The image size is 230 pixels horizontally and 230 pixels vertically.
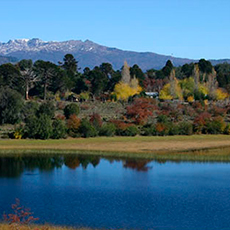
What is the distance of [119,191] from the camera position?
3844 cm

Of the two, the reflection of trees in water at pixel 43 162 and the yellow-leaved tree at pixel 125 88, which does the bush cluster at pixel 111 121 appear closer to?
the yellow-leaved tree at pixel 125 88

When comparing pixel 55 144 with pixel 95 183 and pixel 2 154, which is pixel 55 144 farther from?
pixel 95 183

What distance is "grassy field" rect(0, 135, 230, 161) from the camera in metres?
55.9

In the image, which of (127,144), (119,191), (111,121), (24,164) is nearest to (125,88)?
(111,121)

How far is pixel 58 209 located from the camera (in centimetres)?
3312

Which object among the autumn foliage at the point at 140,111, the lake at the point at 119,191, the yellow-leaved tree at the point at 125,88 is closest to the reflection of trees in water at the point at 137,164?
the lake at the point at 119,191

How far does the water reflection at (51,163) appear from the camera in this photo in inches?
1934

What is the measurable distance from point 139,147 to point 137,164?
10.5 metres

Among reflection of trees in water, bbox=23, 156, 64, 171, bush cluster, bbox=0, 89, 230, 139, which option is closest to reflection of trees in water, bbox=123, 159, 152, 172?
reflection of trees in water, bbox=23, 156, 64, 171

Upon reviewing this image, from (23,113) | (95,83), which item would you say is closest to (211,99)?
(95,83)

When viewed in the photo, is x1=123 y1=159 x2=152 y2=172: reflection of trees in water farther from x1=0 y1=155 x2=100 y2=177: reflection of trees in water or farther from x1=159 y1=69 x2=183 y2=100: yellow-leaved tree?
x1=159 y1=69 x2=183 y2=100: yellow-leaved tree

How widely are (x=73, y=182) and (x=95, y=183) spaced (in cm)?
192

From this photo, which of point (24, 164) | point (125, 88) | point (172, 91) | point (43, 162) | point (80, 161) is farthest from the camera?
point (172, 91)

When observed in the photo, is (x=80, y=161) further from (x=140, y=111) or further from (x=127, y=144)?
(x=140, y=111)
